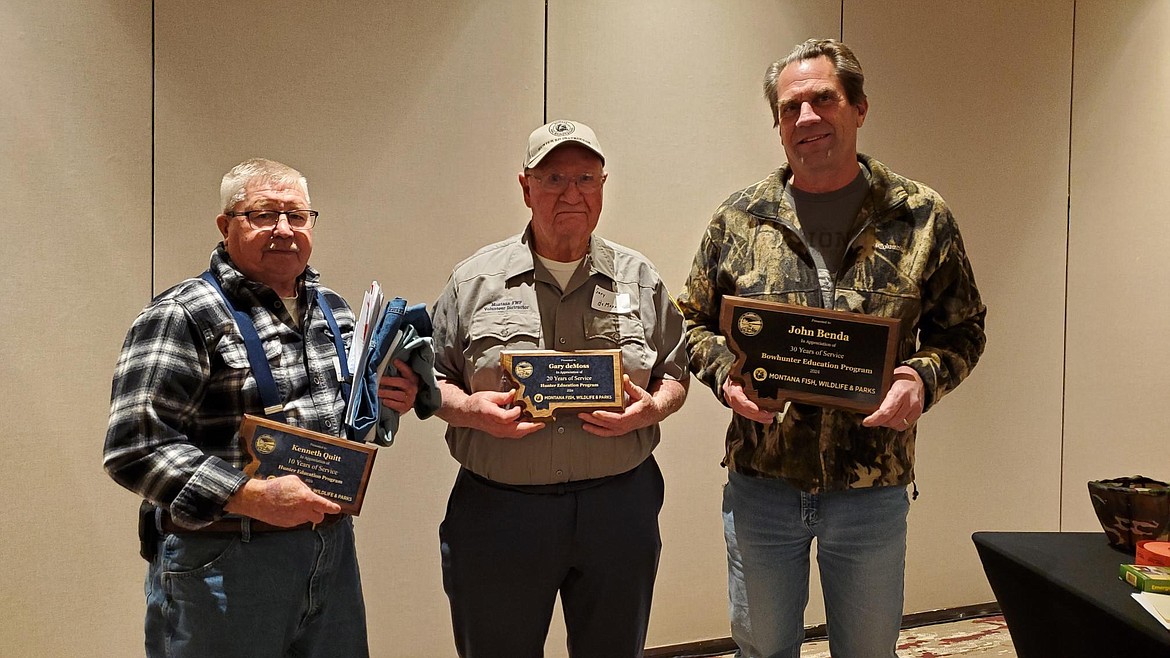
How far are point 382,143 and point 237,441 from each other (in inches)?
66.1

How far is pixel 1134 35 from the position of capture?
13.8 feet

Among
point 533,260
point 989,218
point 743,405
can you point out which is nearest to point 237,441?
point 533,260

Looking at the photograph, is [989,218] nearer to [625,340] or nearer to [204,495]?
[625,340]

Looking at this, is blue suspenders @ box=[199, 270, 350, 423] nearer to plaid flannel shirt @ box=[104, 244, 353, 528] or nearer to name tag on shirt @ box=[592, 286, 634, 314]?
plaid flannel shirt @ box=[104, 244, 353, 528]

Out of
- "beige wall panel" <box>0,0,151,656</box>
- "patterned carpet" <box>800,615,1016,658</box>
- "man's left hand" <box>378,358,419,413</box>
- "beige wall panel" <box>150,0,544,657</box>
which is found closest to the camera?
"man's left hand" <box>378,358,419,413</box>

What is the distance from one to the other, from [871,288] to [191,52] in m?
2.30

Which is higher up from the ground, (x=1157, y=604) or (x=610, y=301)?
(x=610, y=301)

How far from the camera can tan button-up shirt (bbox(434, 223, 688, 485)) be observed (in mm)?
2102

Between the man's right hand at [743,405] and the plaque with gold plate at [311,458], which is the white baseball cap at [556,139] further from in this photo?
the plaque with gold plate at [311,458]

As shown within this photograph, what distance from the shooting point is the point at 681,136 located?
11.6 ft

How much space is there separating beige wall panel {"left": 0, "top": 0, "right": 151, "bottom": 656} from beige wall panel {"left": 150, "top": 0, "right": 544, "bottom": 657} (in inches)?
5.1

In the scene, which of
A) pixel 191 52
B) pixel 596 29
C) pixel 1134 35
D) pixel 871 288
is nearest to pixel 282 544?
pixel 871 288

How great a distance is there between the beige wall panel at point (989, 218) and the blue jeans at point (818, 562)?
6.47ft

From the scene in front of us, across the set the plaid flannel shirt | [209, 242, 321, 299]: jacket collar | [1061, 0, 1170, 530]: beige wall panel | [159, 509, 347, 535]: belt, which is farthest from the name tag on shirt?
[1061, 0, 1170, 530]: beige wall panel
